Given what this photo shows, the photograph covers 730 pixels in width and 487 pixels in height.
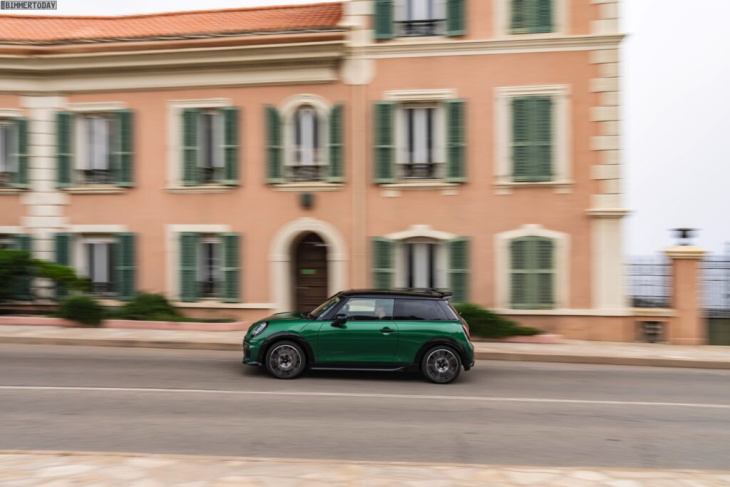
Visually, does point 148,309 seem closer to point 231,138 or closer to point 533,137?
point 231,138

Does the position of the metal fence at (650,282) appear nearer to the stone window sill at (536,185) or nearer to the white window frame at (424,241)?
the stone window sill at (536,185)

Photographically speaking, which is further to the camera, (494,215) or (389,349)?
(494,215)

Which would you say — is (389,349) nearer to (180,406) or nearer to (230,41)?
(180,406)

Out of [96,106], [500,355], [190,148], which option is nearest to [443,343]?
[500,355]

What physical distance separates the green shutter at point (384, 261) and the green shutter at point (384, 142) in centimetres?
153

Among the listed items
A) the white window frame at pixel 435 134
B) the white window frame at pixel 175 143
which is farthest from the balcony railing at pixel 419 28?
the white window frame at pixel 175 143

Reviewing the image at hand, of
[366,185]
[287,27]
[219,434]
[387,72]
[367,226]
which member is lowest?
[219,434]

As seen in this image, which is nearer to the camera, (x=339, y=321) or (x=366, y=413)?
(x=366, y=413)

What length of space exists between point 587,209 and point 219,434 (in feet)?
35.5

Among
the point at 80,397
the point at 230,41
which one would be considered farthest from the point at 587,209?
the point at 80,397

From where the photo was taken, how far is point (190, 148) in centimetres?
1582

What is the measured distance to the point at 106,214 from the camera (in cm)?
1614

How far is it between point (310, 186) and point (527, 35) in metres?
6.35

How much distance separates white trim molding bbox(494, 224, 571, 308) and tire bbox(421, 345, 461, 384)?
5.27m
